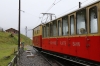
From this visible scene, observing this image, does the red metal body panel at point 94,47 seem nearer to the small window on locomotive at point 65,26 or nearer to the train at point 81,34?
the train at point 81,34

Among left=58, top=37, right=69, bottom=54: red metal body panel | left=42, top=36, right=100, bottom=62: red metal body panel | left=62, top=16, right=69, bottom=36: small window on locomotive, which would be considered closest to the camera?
left=42, top=36, right=100, bottom=62: red metal body panel

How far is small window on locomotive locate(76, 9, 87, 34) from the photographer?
462 inches

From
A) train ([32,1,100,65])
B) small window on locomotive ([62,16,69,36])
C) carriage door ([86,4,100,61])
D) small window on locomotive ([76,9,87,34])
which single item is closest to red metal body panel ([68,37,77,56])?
train ([32,1,100,65])

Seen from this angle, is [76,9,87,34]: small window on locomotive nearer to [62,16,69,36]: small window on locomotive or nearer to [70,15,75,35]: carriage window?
[70,15,75,35]: carriage window

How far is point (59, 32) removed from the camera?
643 inches

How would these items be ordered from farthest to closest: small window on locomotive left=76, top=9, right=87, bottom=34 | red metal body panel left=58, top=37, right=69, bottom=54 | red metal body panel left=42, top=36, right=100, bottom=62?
red metal body panel left=58, top=37, right=69, bottom=54 < small window on locomotive left=76, top=9, right=87, bottom=34 < red metal body panel left=42, top=36, right=100, bottom=62

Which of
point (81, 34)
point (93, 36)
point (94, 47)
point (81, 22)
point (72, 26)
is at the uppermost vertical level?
point (81, 22)

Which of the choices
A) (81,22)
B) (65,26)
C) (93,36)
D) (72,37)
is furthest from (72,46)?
(93,36)

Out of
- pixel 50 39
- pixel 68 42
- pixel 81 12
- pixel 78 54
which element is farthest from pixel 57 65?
pixel 81 12

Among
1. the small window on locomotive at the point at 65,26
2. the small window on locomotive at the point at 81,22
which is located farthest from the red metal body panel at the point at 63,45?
the small window on locomotive at the point at 81,22

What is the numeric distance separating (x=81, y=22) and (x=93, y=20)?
4.61 feet

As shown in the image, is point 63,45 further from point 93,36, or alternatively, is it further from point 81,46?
point 93,36

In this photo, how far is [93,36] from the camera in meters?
10.7

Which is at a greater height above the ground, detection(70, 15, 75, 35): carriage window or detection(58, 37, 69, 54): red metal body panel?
detection(70, 15, 75, 35): carriage window
